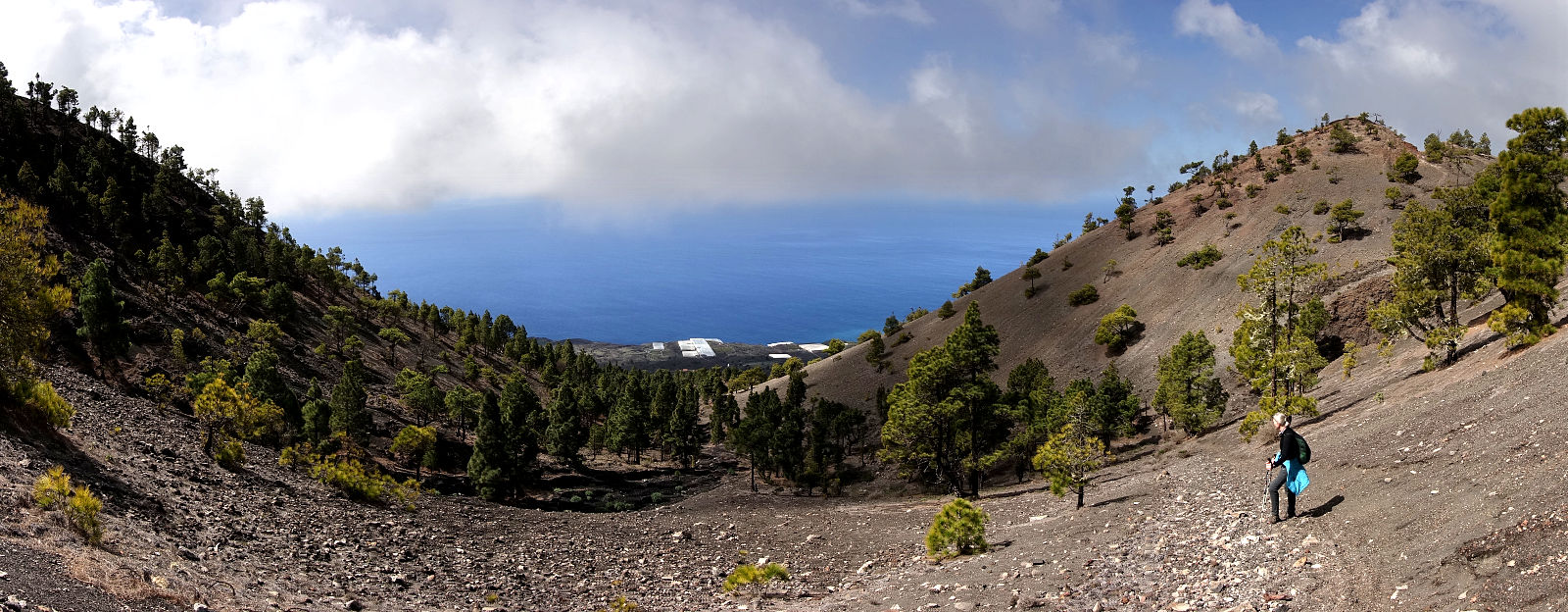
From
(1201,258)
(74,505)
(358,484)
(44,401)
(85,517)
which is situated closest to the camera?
(85,517)

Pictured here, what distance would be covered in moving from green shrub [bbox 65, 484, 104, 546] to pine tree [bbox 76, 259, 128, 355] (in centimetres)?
4372

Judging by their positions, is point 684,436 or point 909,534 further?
point 684,436

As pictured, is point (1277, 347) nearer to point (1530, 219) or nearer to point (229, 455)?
point (1530, 219)

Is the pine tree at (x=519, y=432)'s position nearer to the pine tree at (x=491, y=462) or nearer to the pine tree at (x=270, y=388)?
the pine tree at (x=491, y=462)

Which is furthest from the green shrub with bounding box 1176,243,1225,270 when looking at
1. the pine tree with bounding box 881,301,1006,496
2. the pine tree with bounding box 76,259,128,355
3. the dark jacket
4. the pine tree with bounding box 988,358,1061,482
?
the pine tree with bounding box 76,259,128,355

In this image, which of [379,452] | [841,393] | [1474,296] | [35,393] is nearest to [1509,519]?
[1474,296]

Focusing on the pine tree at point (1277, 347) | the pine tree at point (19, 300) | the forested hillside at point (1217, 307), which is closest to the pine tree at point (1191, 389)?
the forested hillside at point (1217, 307)

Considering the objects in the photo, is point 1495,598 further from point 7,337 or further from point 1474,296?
point 7,337

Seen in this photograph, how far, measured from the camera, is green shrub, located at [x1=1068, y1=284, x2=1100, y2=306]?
104 metres

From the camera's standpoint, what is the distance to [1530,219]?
27953mm

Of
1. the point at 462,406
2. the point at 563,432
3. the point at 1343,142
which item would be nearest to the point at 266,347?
the point at 462,406

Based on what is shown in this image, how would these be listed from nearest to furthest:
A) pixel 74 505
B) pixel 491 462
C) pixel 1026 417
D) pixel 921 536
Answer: pixel 74 505, pixel 921 536, pixel 491 462, pixel 1026 417

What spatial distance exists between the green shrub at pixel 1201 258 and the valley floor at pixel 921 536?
201ft

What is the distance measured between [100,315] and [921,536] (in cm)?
5729
